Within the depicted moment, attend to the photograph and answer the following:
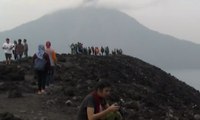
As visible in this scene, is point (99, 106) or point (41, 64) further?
point (41, 64)

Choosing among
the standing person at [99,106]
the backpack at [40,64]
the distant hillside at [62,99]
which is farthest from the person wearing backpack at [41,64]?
the standing person at [99,106]

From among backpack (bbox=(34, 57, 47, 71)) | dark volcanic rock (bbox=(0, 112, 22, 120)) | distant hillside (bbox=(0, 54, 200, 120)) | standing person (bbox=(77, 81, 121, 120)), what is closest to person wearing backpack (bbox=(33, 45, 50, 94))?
backpack (bbox=(34, 57, 47, 71))

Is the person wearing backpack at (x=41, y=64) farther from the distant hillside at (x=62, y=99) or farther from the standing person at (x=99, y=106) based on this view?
the standing person at (x=99, y=106)

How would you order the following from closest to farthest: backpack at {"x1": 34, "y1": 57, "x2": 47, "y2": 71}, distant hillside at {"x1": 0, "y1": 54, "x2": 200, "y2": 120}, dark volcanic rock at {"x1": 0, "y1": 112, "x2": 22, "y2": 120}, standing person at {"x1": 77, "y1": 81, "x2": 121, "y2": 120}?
1. standing person at {"x1": 77, "y1": 81, "x2": 121, "y2": 120}
2. dark volcanic rock at {"x1": 0, "y1": 112, "x2": 22, "y2": 120}
3. distant hillside at {"x1": 0, "y1": 54, "x2": 200, "y2": 120}
4. backpack at {"x1": 34, "y1": 57, "x2": 47, "y2": 71}

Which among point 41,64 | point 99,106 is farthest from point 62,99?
point 99,106

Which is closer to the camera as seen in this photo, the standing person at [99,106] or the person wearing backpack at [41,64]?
the standing person at [99,106]

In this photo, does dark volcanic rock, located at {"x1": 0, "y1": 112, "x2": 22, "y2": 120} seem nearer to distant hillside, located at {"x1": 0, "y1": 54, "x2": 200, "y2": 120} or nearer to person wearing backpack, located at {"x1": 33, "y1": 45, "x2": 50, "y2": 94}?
distant hillside, located at {"x1": 0, "y1": 54, "x2": 200, "y2": 120}

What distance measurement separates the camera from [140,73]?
42.4 meters

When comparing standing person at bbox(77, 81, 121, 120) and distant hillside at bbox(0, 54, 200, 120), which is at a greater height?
standing person at bbox(77, 81, 121, 120)

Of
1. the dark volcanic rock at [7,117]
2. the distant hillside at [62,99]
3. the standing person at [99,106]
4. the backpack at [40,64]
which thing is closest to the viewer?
the standing person at [99,106]

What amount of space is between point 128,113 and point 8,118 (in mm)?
5274

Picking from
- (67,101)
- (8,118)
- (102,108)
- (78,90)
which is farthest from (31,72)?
(102,108)

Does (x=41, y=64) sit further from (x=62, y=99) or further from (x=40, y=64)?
(x=62, y=99)

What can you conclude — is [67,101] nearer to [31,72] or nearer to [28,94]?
[28,94]
